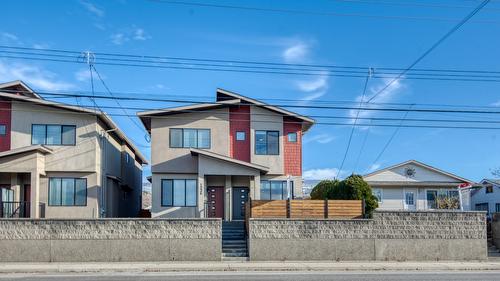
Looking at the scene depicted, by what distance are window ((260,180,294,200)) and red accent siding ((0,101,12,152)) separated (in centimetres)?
1453

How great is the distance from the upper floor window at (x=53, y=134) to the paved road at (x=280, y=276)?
13862 mm

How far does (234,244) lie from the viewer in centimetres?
2408

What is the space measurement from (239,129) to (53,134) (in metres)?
10.6

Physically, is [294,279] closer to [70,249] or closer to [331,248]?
[331,248]

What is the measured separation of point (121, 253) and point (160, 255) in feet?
5.13

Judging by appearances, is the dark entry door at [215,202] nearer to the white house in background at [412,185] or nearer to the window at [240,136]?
the window at [240,136]

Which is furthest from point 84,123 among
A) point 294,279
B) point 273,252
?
point 294,279

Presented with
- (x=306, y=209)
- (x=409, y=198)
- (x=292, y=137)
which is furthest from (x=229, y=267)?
(x=409, y=198)

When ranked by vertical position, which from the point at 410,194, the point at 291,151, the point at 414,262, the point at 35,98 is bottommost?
the point at 414,262

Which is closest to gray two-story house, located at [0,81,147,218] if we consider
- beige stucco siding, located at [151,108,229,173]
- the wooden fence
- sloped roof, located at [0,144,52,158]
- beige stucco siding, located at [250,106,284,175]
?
sloped roof, located at [0,144,52,158]

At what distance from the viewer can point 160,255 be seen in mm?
22203

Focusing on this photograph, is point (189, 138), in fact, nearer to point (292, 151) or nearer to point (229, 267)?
point (292, 151)

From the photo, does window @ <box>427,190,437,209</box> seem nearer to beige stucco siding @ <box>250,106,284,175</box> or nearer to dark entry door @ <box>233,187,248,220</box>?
beige stucco siding @ <box>250,106,284,175</box>

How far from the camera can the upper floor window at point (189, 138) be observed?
3183 centimetres
